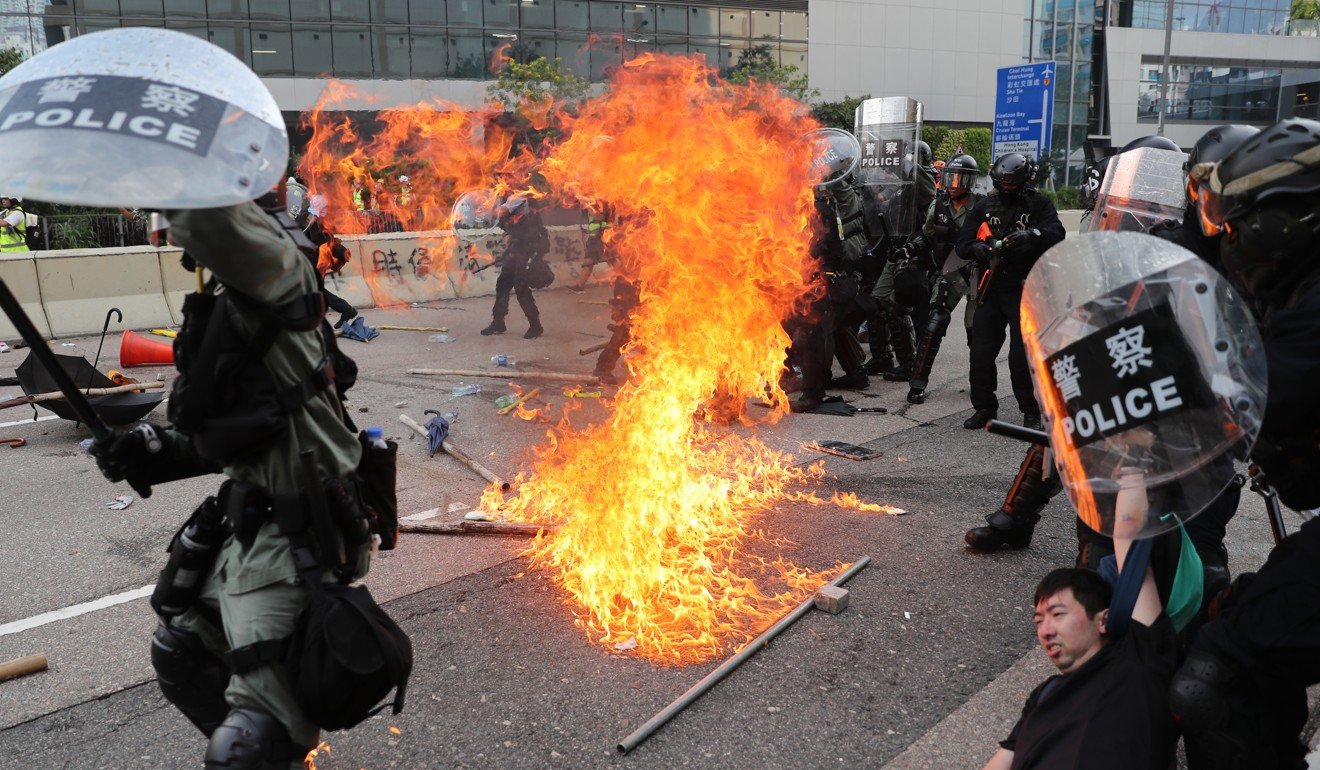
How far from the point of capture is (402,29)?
115 ft

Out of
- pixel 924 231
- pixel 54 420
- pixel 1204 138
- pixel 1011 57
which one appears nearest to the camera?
pixel 1204 138

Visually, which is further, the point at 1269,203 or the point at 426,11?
the point at 426,11

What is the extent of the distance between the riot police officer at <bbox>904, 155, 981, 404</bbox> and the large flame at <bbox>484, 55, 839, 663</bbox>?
4.71ft

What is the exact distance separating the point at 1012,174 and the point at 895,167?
3.16m

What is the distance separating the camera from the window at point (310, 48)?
112 feet

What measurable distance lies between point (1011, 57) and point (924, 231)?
42171 mm

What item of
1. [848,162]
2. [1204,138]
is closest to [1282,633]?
[1204,138]

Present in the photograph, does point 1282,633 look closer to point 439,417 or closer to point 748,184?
point 748,184

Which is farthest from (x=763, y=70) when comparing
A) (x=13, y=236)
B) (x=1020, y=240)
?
(x=1020, y=240)

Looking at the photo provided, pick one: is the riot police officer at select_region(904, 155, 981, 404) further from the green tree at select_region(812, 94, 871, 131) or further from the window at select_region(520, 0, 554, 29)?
the window at select_region(520, 0, 554, 29)

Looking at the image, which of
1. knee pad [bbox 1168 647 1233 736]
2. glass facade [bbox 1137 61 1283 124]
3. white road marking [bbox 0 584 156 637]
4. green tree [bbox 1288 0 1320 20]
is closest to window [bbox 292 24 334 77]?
white road marking [bbox 0 584 156 637]

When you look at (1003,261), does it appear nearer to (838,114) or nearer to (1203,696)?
(1203,696)

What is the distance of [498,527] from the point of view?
16.4 ft

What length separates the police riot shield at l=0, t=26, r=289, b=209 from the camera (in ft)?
6.15
